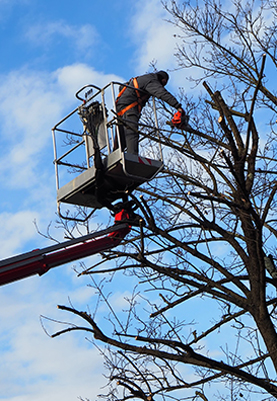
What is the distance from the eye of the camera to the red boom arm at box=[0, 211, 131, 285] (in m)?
7.95

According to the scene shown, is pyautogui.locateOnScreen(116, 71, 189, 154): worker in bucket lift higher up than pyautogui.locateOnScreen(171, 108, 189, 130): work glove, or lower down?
higher up

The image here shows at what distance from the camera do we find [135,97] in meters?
9.10

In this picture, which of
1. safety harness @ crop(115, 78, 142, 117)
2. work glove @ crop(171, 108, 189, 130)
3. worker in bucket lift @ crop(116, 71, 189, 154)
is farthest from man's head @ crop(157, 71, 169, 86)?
work glove @ crop(171, 108, 189, 130)

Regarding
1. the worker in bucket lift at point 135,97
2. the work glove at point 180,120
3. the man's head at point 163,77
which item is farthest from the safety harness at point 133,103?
the work glove at point 180,120

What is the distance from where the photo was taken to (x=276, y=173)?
8.16 m

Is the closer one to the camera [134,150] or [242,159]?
[242,159]

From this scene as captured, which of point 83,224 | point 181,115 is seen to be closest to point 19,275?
point 83,224

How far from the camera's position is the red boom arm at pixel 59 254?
313 inches

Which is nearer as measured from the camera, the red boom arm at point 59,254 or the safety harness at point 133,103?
the red boom arm at point 59,254

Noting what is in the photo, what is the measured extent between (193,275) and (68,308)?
206 cm

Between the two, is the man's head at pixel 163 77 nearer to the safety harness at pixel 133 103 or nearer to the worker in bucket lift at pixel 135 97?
the worker in bucket lift at pixel 135 97

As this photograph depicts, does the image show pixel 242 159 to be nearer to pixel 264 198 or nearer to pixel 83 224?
pixel 264 198

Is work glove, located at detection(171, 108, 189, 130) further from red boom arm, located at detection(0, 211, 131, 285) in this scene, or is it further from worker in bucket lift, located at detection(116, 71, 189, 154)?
red boom arm, located at detection(0, 211, 131, 285)

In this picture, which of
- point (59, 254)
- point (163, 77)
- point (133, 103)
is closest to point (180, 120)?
point (133, 103)
